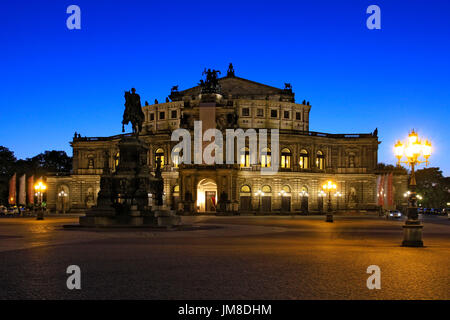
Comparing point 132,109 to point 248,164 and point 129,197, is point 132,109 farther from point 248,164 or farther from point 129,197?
point 248,164

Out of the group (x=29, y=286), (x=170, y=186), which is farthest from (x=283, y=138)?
(x=29, y=286)

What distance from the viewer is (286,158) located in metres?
84.6

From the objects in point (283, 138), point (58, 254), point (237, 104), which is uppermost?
point (237, 104)

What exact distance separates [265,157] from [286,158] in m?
4.12

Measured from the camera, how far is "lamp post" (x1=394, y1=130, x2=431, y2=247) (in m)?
20.8

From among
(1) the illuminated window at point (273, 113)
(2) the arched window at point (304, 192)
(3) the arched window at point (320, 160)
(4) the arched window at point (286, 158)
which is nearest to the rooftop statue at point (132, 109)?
(4) the arched window at point (286, 158)

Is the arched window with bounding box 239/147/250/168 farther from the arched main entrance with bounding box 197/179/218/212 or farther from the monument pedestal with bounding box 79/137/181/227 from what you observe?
the monument pedestal with bounding box 79/137/181/227

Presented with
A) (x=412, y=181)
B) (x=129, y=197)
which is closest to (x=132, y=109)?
(x=129, y=197)

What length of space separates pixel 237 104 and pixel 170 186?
2134 centimetres

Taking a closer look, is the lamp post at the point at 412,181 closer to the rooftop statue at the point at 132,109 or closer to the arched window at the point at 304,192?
the rooftop statue at the point at 132,109

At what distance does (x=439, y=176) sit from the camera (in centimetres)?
13200

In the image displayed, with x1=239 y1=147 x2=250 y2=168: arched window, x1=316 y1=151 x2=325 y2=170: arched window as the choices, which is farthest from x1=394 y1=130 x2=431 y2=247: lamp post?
x1=316 y1=151 x2=325 y2=170: arched window

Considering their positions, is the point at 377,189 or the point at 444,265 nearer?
the point at 444,265

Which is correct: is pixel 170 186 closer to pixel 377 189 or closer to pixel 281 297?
pixel 377 189
